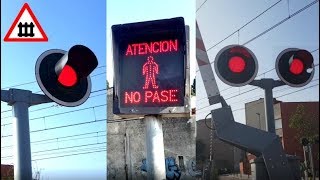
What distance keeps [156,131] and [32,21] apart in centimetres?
100

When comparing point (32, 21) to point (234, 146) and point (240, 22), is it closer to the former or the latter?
point (240, 22)

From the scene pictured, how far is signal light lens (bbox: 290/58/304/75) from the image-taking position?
2.38m

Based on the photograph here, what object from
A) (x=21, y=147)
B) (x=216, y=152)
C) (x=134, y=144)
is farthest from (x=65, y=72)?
(x=216, y=152)

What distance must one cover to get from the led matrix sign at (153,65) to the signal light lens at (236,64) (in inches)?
15.4

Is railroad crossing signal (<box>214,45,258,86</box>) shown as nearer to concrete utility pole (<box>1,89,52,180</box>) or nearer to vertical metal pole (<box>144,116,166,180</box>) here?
vertical metal pole (<box>144,116,166,180</box>)

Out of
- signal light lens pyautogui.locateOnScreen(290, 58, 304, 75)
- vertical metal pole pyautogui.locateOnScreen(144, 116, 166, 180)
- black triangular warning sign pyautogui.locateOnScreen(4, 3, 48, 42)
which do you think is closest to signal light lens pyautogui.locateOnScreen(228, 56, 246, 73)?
signal light lens pyautogui.locateOnScreen(290, 58, 304, 75)

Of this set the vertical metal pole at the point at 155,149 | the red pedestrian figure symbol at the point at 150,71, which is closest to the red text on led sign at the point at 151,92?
the red pedestrian figure symbol at the point at 150,71

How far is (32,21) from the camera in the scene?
2633mm

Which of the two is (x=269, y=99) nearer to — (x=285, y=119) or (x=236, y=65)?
(x=285, y=119)

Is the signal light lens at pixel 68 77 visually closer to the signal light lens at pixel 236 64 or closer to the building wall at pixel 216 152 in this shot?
the building wall at pixel 216 152

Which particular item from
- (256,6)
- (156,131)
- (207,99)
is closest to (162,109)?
(156,131)

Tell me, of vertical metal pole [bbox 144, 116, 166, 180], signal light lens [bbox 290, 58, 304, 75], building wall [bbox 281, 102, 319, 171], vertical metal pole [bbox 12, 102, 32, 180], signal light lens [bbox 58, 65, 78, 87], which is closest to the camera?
building wall [bbox 281, 102, 319, 171]

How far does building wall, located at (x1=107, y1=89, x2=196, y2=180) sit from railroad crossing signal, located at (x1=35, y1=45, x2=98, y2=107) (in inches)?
9.0

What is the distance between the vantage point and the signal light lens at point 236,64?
96.7 inches
